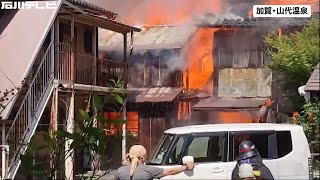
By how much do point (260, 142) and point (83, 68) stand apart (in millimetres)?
5143

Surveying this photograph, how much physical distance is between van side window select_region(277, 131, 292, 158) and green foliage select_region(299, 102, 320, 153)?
1.05 m

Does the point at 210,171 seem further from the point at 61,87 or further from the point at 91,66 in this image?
the point at 91,66

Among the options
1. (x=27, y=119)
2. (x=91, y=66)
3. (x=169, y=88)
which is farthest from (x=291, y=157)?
(x=91, y=66)

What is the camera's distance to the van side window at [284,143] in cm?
750

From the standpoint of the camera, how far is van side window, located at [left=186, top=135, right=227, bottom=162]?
746 cm

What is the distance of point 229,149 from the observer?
750 cm

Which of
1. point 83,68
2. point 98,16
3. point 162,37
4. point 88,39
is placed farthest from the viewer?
point 88,39

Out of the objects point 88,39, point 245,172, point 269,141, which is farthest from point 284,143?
point 88,39

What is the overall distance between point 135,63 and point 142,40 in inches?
18.0

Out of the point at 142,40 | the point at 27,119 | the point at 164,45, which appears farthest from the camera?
the point at 142,40

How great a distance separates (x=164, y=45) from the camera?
1063 centimetres

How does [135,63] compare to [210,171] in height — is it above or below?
above

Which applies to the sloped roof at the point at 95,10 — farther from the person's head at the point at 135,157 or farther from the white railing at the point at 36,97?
the person's head at the point at 135,157

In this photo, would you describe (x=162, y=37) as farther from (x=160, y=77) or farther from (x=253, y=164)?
(x=253, y=164)
